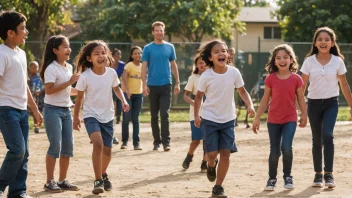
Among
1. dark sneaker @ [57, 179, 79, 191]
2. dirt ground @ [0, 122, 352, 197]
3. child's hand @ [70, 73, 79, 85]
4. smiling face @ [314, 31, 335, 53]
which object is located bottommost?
dirt ground @ [0, 122, 352, 197]

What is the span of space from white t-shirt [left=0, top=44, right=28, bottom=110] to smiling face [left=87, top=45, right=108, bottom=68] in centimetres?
129

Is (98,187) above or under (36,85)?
under

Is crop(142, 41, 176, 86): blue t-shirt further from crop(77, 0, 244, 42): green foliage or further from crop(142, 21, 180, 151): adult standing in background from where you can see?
crop(77, 0, 244, 42): green foliage

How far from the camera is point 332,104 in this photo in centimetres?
1013

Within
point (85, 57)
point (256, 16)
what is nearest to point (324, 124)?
point (85, 57)

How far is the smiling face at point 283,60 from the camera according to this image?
9789mm

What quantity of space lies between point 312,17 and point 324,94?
114 ft

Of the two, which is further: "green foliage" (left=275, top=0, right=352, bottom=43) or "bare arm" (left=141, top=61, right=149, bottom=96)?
"green foliage" (left=275, top=0, right=352, bottom=43)

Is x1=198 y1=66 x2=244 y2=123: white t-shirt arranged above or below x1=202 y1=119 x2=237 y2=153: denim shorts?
above

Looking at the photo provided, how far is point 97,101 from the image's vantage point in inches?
376

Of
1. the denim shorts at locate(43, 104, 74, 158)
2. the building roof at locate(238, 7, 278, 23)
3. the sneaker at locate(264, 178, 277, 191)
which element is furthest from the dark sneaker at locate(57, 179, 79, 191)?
the building roof at locate(238, 7, 278, 23)

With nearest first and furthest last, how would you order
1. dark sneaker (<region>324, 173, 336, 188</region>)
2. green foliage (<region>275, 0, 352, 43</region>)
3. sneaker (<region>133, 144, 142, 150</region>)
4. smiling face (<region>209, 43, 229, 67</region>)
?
smiling face (<region>209, 43, 229, 67</region>) < dark sneaker (<region>324, 173, 336, 188</region>) < sneaker (<region>133, 144, 142, 150</region>) < green foliage (<region>275, 0, 352, 43</region>)

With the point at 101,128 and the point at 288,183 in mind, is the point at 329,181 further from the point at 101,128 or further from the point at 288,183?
the point at 101,128

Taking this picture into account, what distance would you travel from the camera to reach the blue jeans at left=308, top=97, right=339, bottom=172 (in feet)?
33.1
